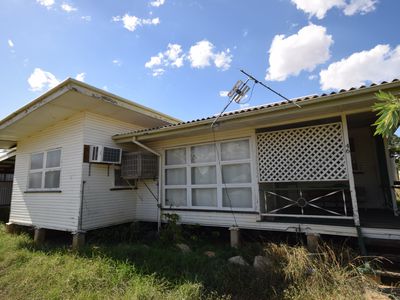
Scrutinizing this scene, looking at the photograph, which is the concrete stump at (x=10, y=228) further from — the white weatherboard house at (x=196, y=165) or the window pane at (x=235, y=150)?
the window pane at (x=235, y=150)

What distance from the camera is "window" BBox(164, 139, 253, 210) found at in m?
5.99

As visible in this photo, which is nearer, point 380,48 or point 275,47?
point 380,48

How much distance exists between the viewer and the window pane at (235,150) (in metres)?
6.01

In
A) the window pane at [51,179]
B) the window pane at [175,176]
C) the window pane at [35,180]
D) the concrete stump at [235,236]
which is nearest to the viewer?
the concrete stump at [235,236]

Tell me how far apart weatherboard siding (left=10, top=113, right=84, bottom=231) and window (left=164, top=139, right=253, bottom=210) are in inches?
104

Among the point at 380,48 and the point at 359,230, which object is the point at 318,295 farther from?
the point at 380,48

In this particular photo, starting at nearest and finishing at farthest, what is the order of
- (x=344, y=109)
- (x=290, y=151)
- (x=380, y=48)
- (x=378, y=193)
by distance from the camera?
(x=344, y=109)
(x=290, y=151)
(x=380, y=48)
(x=378, y=193)

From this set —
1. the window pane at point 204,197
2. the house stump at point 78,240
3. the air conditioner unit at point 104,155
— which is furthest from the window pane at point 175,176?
the house stump at point 78,240

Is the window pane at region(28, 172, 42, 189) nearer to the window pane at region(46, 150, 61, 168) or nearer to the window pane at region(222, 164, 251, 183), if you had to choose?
the window pane at region(46, 150, 61, 168)

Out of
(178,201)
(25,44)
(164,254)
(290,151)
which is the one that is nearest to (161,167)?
(178,201)

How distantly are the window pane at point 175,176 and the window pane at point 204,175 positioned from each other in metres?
0.36

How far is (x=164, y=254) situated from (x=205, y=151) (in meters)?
2.97

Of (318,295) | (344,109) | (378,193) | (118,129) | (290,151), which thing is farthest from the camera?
(118,129)

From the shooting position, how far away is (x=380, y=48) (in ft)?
18.9
